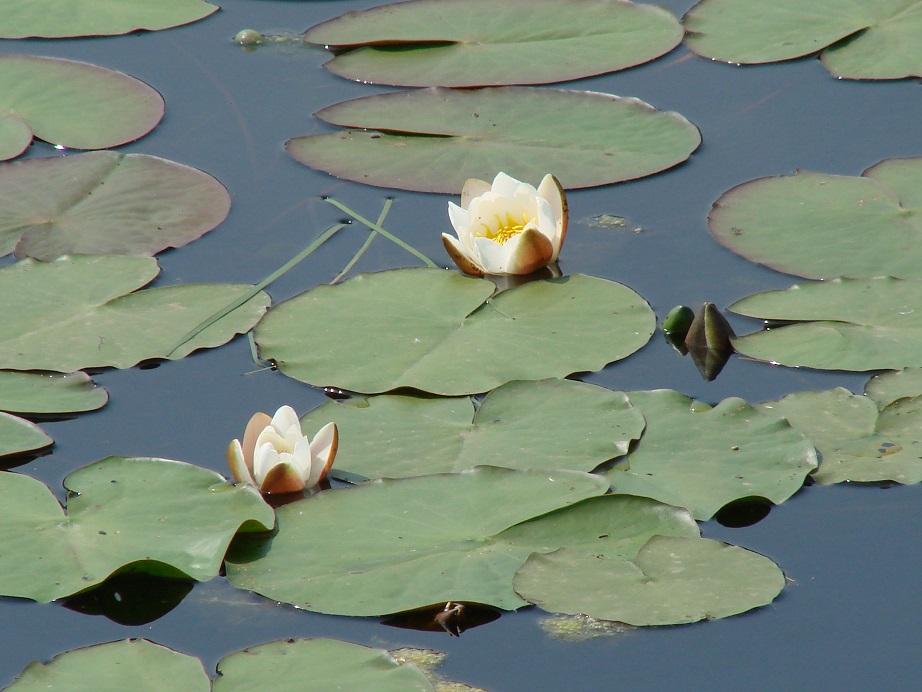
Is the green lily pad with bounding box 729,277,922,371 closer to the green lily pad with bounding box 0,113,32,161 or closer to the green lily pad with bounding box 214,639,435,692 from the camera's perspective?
the green lily pad with bounding box 214,639,435,692

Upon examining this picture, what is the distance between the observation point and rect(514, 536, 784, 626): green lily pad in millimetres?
2131

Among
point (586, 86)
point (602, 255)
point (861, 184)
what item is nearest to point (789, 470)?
point (602, 255)

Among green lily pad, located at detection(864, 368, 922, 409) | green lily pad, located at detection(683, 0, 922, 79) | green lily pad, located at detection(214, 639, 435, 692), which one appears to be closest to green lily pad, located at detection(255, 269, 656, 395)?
green lily pad, located at detection(864, 368, 922, 409)

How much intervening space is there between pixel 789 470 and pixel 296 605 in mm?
1084

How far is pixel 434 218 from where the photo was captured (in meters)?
3.57

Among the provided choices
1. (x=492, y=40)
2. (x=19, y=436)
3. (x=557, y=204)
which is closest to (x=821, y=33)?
(x=492, y=40)

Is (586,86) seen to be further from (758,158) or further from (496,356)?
(496,356)

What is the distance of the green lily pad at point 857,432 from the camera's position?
8.13 feet

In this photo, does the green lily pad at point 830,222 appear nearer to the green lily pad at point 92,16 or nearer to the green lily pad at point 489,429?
the green lily pad at point 489,429

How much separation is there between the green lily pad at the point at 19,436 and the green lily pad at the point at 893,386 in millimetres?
1945

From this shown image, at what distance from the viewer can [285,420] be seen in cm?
253

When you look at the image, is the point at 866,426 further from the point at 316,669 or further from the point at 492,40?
the point at 492,40

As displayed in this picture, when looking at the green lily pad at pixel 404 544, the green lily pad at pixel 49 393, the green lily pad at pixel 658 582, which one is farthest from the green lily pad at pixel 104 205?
the green lily pad at pixel 658 582

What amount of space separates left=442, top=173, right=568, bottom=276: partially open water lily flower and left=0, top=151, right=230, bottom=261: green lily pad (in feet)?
2.68
